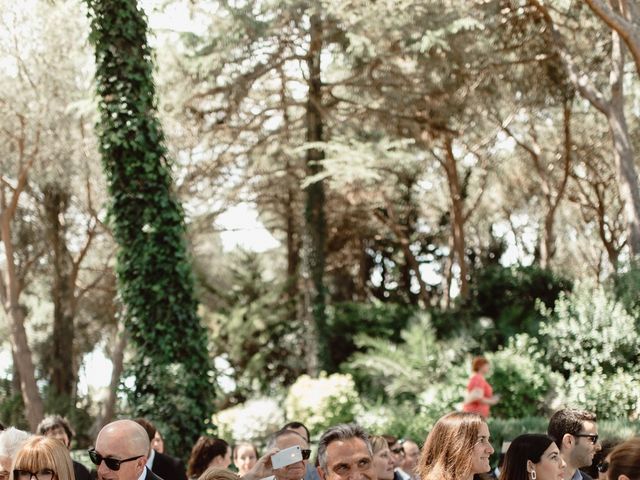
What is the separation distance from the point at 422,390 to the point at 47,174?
11.0m

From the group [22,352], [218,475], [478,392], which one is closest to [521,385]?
[478,392]

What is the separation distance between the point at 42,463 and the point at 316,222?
1583cm

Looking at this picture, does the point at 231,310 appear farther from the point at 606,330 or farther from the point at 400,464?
the point at 400,464

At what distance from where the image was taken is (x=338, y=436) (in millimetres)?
4691

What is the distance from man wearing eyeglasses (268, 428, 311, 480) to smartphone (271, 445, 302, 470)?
0.08 meters

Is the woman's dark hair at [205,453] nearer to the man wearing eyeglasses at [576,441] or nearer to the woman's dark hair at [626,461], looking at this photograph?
the man wearing eyeglasses at [576,441]

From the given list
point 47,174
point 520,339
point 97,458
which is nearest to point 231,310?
point 47,174

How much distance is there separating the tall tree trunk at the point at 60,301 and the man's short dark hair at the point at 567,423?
2027cm

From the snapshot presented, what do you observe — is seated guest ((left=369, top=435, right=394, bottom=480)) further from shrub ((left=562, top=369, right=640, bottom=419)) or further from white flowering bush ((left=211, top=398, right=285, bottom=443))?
white flowering bush ((left=211, top=398, right=285, bottom=443))

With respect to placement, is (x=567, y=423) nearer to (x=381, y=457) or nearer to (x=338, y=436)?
(x=381, y=457)

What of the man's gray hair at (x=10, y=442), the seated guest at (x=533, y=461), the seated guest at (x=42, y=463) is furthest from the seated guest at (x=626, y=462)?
the man's gray hair at (x=10, y=442)

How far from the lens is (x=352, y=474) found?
4.56m

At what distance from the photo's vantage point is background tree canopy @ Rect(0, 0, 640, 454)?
42.3 feet

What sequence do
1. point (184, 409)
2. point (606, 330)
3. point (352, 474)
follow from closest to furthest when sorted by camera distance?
point (352, 474) → point (184, 409) → point (606, 330)
